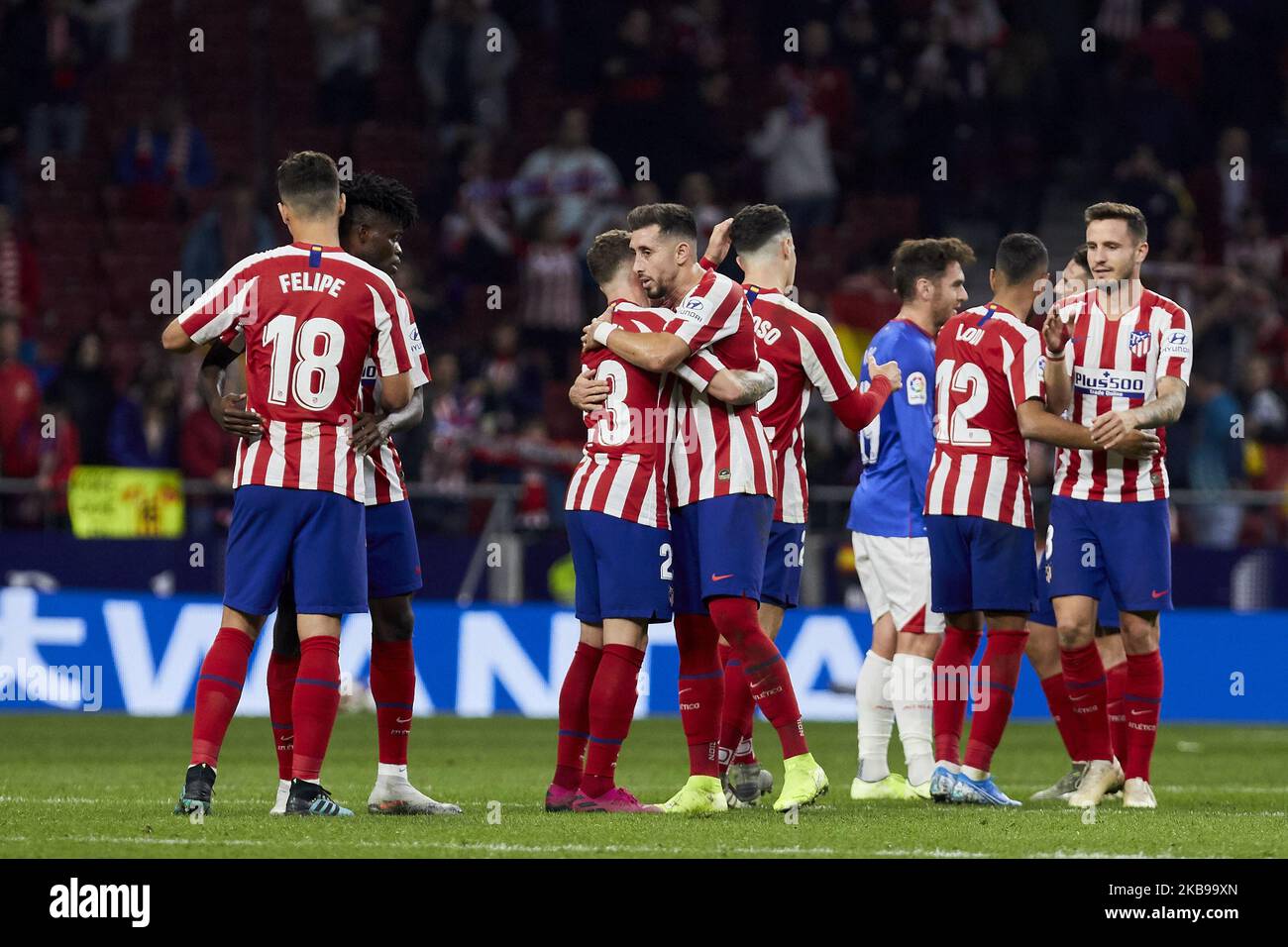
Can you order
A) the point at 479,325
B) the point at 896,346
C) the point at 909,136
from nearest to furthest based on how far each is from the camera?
the point at 896,346 < the point at 479,325 < the point at 909,136

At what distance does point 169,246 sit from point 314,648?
13.4 metres

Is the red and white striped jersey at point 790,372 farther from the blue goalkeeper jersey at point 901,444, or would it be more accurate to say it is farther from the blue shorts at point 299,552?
the blue shorts at point 299,552

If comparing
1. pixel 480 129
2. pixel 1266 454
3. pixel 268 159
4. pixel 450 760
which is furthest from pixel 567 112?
pixel 450 760

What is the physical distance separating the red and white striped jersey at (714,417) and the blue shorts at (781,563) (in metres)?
0.62

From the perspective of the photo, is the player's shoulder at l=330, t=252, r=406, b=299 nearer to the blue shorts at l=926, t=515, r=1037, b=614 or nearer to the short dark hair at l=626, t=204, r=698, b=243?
the short dark hair at l=626, t=204, r=698, b=243

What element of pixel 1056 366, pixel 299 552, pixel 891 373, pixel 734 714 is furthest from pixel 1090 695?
pixel 299 552

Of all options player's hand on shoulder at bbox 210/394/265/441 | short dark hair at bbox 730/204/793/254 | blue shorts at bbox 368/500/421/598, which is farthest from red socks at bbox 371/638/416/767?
short dark hair at bbox 730/204/793/254

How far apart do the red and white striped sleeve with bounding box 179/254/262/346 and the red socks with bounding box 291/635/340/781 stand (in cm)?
119

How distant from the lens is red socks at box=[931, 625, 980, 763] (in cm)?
860

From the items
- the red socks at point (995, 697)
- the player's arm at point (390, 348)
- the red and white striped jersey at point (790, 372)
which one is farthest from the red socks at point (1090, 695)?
the player's arm at point (390, 348)

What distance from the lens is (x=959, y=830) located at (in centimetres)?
716

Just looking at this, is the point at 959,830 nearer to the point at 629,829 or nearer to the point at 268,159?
the point at 629,829

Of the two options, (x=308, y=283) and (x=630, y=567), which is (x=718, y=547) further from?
(x=308, y=283)

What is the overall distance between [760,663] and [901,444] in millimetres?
1927
